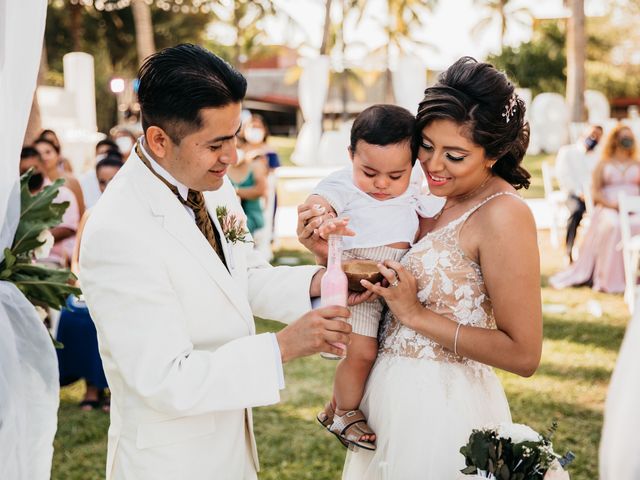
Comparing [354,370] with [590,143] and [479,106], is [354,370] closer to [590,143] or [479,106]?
[479,106]

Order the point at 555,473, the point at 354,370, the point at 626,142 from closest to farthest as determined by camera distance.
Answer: the point at 555,473 → the point at 354,370 → the point at 626,142

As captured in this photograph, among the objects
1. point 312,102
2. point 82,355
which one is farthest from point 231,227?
point 312,102

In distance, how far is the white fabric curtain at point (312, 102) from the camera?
25.7 metres

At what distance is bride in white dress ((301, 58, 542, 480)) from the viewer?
254 cm

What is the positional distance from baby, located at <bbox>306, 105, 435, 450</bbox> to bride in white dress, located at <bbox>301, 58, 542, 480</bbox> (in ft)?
0.20

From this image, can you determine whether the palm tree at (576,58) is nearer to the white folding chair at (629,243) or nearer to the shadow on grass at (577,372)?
the white folding chair at (629,243)

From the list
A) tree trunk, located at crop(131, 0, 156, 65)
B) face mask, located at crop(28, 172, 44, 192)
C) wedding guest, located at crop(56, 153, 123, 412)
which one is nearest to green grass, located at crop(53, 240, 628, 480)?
wedding guest, located at crop(56, 153, 123, 412)

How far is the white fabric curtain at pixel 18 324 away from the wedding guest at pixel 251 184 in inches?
274

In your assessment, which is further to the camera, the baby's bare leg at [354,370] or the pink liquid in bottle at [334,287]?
the baby's bare leg at [354,370]

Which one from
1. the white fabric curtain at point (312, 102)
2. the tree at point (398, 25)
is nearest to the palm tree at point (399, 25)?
the tree at point (398, 25)

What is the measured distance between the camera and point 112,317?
2.25m

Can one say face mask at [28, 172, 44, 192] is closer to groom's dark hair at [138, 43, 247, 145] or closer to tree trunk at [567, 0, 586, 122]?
groom's dark hair at [138, 43, 247, 145]

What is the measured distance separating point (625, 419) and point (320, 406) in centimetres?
431

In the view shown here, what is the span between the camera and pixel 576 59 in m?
21.4
